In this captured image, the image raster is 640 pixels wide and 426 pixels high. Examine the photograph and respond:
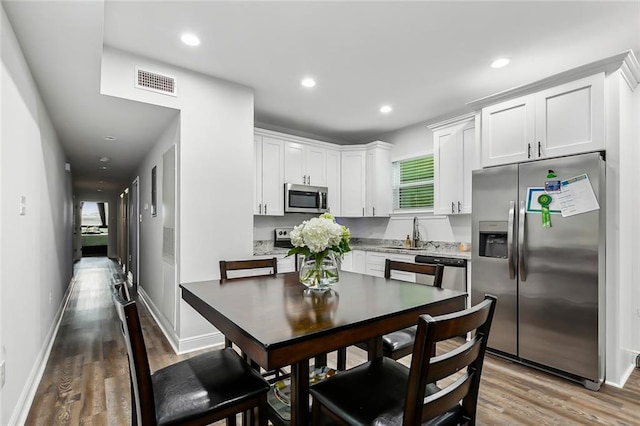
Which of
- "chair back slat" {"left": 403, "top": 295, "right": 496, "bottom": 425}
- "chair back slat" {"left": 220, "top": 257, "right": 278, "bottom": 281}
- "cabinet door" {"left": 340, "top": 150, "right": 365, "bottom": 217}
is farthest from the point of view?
"cabinet door" {"left": 340, "top": 150, "right": 365, "bottom": 217}

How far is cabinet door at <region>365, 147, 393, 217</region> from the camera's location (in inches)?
193

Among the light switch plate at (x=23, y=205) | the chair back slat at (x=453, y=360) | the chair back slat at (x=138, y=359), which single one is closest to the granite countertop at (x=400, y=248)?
the light switch plate at (x=23, y=205)

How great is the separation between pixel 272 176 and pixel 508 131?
2705 mm

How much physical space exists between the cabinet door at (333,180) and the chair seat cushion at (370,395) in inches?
143

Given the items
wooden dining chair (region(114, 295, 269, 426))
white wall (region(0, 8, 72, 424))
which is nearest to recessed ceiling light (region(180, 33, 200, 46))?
white wall (region(0, 8, 72, 424))

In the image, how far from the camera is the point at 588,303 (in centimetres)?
240

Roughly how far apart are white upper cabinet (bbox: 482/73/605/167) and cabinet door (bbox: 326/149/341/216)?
2.31 meters

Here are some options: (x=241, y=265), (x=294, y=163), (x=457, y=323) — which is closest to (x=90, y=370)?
(x=241, y=265)

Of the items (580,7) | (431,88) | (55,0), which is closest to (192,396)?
(55,0)

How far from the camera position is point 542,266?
2.62m

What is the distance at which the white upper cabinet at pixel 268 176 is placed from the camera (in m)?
4.19

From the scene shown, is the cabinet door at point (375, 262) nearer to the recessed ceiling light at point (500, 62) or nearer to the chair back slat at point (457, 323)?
the recessed ceiling light at point (500, 62)

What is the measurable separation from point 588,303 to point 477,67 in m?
2.15

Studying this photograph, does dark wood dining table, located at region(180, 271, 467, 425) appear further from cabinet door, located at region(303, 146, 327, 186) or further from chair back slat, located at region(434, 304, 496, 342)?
cabinet door, located at region(303, 146, 327, 186)
